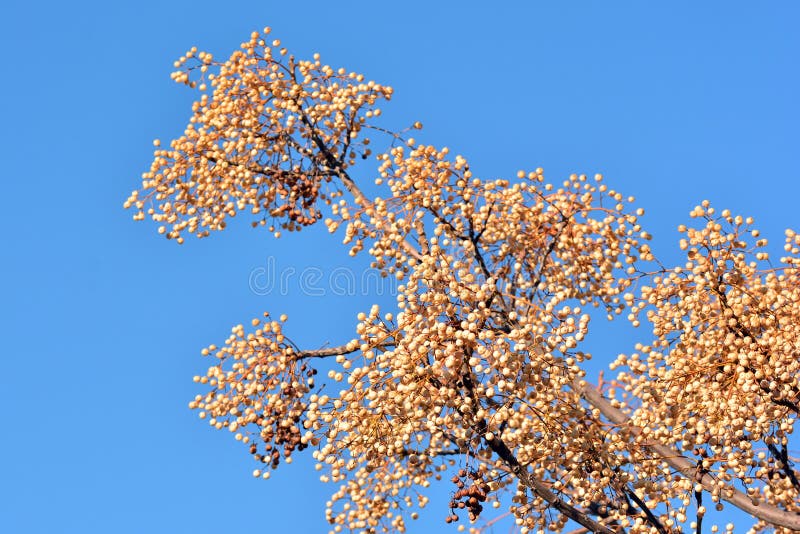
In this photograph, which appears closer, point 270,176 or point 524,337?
point 524,337

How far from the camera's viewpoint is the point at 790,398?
356 inches

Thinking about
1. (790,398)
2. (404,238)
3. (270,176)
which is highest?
(270,176)

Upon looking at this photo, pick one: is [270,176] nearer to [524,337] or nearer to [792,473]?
[524,337]

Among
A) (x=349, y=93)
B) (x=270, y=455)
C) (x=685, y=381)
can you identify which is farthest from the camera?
(x=349, y=93)

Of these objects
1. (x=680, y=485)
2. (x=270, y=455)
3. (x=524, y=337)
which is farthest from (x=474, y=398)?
(x=270, y=455)

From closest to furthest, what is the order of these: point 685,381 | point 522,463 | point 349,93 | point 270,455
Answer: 1. point 522,463
2. point 685,381
3. point 270,455
4. point 349,93

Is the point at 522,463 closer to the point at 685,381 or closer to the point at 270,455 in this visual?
the point at 685,381

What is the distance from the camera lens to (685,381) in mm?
9648

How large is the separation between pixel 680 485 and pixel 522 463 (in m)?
1.40

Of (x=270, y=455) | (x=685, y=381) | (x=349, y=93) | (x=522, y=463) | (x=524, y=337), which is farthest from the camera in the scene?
(x=349, y=93)

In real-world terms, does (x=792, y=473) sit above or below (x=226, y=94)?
below

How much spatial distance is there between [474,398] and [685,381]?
2.36m

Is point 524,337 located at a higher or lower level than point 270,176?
lower

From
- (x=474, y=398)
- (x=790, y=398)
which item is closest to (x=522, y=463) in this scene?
(x=474, y=398)
